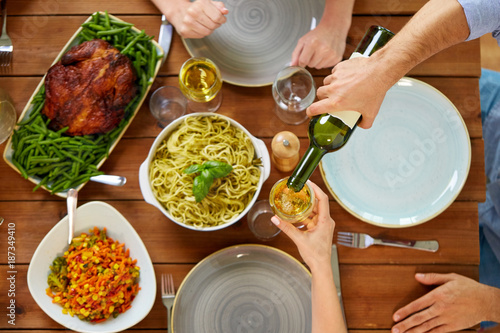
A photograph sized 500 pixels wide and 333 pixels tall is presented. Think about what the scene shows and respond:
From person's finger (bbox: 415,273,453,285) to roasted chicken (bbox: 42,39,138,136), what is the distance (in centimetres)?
133

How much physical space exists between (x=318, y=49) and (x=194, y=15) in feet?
1.60

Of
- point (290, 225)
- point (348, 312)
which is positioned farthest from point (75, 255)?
point (348, 312)

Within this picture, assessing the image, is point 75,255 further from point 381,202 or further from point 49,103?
point 381,202

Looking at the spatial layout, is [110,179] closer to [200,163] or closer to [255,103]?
[200,163]

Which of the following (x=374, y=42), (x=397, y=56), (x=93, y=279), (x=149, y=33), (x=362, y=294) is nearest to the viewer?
(x=397, y=56)

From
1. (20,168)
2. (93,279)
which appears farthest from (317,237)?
(20,168)

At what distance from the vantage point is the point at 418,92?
1712 mm

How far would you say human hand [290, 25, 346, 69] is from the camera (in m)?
1.67

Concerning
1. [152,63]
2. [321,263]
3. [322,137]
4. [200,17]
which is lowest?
[321,263]

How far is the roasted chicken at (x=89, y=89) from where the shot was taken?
1.63 meters

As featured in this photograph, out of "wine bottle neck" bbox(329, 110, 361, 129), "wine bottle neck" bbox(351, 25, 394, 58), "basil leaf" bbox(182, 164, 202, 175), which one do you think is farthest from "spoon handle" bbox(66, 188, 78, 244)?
"wine bottle neck" bbox(351, 25, 394, 58)

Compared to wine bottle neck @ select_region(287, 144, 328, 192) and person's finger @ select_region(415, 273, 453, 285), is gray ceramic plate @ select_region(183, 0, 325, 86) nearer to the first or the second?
wine bottle neck @ select_region(287, 144, 328, 192)

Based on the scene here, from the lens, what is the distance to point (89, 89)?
164 centimetres

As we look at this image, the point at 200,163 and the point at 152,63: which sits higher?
the point at 152,63
